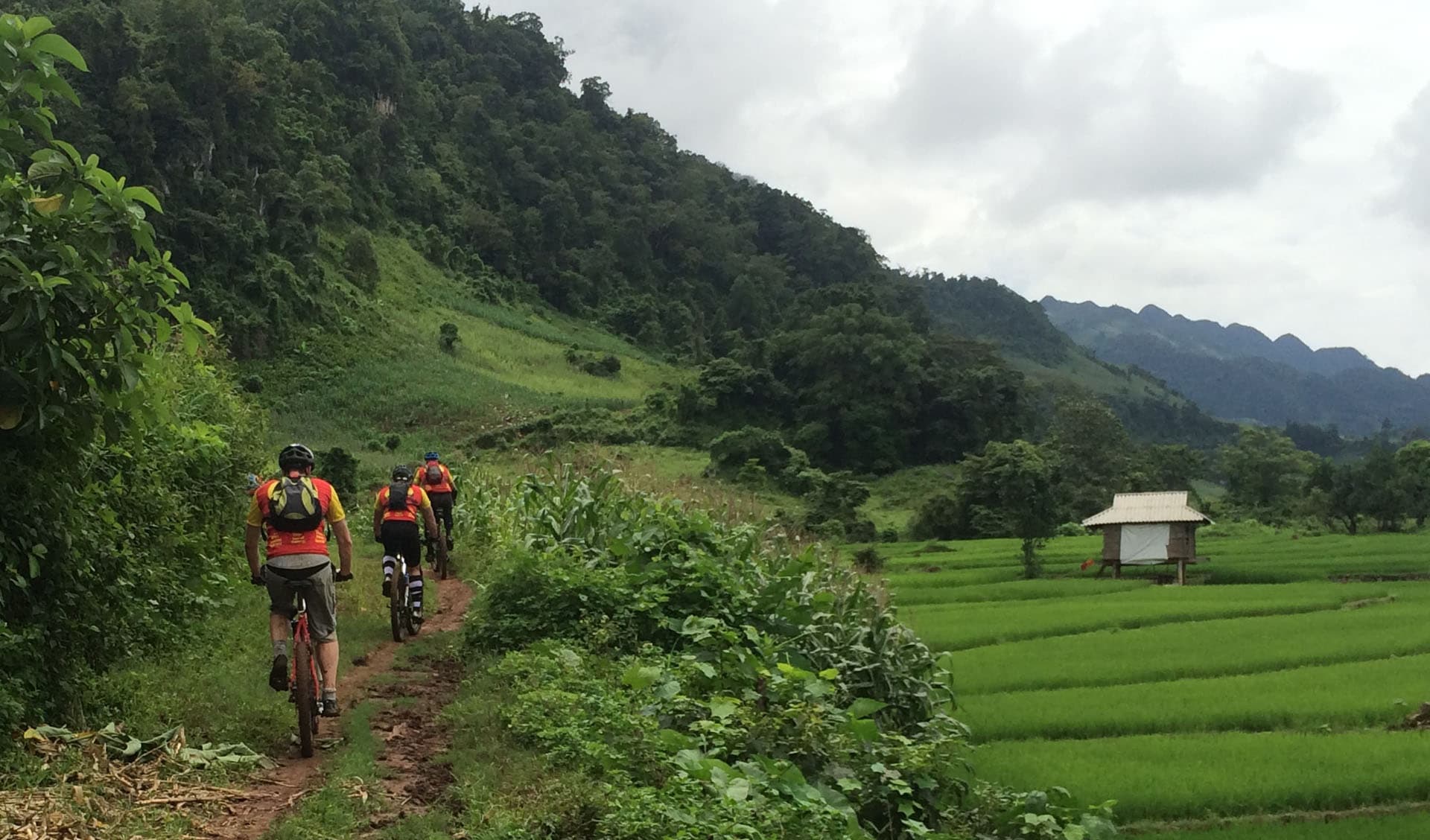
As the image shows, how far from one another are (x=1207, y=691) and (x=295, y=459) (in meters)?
11.3

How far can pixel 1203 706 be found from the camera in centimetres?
1226

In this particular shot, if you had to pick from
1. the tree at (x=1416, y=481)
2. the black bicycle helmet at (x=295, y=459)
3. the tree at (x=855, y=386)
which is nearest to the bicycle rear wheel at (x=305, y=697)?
the black bicycle helmet at (x=295, y=459)

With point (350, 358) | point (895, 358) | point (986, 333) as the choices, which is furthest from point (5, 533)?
point (986, 333)

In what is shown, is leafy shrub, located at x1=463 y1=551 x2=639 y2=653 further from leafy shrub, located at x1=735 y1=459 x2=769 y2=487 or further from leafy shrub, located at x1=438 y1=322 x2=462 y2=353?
leafy shrub, located at x1=438 y1=322 x2=462 y2=353

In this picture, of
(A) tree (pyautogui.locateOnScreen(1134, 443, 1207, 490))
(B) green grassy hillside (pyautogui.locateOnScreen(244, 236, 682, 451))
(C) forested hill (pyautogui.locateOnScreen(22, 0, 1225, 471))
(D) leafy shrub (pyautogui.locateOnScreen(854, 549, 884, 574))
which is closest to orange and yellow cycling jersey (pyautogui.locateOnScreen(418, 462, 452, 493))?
(D) leafy shrub (pyautogui.locateOnScreen(854, 549, 884, 574))

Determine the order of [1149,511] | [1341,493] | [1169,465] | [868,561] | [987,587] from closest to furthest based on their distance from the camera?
[987,587] → [868,561] → [1149,511] → [1341,493] → [1169,465]

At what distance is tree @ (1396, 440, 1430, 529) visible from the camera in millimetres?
35438

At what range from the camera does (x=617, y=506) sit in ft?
38.5

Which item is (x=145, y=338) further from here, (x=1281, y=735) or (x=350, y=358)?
(x=350, y=358)

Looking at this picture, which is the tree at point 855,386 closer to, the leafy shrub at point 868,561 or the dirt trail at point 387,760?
the leafy shrub at point 868,561

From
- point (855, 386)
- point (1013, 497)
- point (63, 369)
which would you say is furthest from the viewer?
point (855, 386)

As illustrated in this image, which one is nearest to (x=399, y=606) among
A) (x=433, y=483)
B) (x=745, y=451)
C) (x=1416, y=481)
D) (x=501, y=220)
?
(x=433, y=483)

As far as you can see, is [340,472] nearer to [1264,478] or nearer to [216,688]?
[216,688]

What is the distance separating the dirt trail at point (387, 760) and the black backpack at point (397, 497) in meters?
1.25
